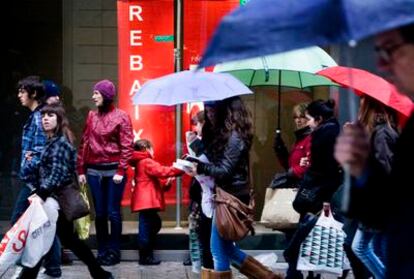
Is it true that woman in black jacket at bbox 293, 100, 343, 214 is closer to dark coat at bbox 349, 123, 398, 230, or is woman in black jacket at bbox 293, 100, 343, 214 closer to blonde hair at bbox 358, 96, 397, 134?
blonde hair at bbox 358, 96, 397, 134

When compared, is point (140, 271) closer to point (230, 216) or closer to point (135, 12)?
point (230, 216)

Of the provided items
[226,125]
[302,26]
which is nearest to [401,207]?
[302,26]

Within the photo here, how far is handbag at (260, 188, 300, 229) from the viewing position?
789 cm

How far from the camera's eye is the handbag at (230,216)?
6758mm

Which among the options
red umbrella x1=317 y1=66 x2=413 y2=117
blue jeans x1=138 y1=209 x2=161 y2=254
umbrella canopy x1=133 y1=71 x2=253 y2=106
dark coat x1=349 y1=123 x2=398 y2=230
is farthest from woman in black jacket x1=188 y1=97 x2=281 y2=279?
dark coat x1=349 y1=123 x2=398 y2=230

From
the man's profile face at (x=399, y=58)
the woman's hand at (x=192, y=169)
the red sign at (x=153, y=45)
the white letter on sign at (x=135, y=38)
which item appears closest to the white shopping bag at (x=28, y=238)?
the woman's hand at (x=192, y=169)

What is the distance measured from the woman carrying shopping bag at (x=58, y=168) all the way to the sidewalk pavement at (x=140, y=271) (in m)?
0.99

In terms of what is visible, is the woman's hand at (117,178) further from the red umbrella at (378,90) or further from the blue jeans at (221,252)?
the red umbrella at (378,90)

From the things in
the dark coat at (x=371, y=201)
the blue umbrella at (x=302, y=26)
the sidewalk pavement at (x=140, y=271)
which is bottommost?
the sidewalk pavement at (x=140, y=271)

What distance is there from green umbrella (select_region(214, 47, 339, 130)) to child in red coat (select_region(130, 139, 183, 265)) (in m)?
1.20

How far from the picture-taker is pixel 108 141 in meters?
8.91

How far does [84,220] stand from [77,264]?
509mm

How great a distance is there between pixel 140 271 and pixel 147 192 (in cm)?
78

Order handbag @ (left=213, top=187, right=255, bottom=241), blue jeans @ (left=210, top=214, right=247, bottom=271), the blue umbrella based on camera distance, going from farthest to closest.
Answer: blue jeans @ (left=210, top=214, right=247, bottom=271)
handbag @ (left=213, top=187, right=255, bottom=241)
the blue umbrella
